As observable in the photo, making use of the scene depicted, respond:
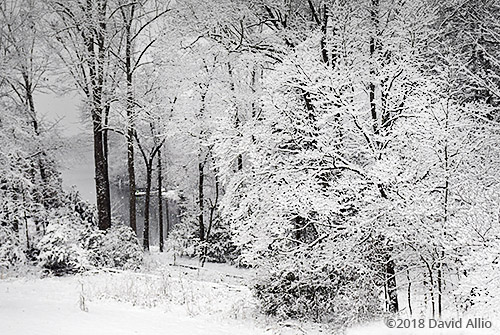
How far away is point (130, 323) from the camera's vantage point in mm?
6715

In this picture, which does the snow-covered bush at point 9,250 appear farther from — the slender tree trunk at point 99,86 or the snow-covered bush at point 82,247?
the slender tree trunk at point 99,86

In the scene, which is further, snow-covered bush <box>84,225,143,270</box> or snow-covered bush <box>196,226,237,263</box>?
snow-covered bush <box>196,226,237,263</box>

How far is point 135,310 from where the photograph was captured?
7855 millimetres

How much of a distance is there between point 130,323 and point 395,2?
7.88 meters

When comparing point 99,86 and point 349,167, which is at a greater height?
point 99,86

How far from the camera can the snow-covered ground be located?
20.6ft

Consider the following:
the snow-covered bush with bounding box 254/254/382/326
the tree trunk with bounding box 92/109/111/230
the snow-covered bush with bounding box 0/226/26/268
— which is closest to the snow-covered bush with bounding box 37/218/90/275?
the snow-covered bush with bounding box 0/226/26/268

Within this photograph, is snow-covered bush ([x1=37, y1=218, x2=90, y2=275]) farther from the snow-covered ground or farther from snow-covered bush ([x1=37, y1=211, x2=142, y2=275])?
the snow-covered ground

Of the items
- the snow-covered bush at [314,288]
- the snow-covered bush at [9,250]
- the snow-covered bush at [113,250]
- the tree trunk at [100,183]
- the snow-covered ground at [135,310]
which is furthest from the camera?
the tree trunk at [100,183]

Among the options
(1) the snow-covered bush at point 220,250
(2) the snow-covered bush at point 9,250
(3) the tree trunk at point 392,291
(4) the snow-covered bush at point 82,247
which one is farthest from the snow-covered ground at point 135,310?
(1) the snow-covered bush at point 220,250

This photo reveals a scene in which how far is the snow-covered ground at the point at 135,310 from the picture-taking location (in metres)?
6.27

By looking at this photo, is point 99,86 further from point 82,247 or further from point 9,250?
point 9,250

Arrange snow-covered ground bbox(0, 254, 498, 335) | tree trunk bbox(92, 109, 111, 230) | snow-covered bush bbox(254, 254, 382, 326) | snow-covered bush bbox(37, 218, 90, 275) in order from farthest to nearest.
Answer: tree trunk bbox(92, 109, 111, 230) → snow-covered bush bbox(37, 218, 90, 275) → snow-covered bush bbox(254, 254, 382, 326) → snow-covered ground bbox(0, 254, 498, 335)

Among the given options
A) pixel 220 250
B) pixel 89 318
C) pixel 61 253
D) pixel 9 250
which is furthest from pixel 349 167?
pixel 220 250
